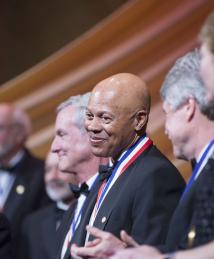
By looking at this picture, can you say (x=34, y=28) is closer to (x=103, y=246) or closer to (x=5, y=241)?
(x=5, y=241)

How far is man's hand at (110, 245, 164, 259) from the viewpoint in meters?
2.55

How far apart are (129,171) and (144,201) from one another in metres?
0.22

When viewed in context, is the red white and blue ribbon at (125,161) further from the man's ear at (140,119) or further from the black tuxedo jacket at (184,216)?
the black tuxedo jacket at (184,216)

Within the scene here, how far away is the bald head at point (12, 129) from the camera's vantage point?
5.68 meters

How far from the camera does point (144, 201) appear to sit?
117 inches

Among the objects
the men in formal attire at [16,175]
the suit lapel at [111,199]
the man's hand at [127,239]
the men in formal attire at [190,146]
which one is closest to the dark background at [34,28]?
the men in formal attire at [16,175]

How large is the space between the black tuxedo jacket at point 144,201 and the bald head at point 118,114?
119 millimetres

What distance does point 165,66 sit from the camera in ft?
18.0

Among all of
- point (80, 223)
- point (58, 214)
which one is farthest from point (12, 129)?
point (80, 223)

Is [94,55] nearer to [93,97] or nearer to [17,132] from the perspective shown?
[17,132]

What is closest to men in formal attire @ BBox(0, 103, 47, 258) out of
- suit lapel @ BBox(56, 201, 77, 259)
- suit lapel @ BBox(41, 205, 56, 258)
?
suit lapel @ BBox(41, 205, 56, 258)

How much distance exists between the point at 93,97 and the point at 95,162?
2.00 feet

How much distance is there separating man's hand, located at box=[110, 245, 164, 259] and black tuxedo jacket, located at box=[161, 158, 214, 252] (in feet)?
Answer: 0.35

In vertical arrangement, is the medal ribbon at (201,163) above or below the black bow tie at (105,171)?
below
